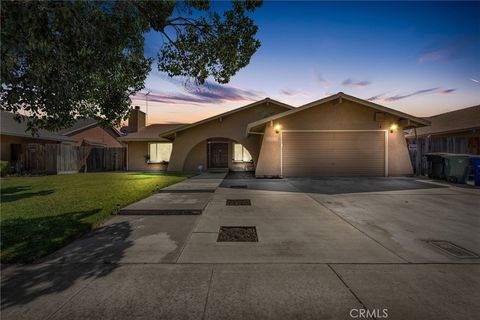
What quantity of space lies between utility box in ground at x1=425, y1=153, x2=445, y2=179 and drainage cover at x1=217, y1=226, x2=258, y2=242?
13.1 metres

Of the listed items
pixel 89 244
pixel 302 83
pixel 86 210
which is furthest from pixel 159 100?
pixel 89 244

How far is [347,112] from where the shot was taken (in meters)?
14.4

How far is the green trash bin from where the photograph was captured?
11586mm

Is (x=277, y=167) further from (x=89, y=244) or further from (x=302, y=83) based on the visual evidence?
(x=89, y=244)

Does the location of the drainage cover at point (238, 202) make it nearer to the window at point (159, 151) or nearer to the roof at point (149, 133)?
the roof at point (149, 133)

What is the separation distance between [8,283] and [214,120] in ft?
54.7

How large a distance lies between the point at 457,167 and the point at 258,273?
13.8 m

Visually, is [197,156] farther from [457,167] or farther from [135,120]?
[457,167]

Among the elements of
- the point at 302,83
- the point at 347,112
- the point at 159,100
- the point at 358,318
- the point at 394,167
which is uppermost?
the point at 159,100

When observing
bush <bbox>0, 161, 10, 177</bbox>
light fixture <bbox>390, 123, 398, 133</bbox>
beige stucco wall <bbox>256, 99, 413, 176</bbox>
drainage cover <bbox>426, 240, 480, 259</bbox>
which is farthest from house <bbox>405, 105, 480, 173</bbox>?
bush <bbox>0, 161, 10, 177</bbox>

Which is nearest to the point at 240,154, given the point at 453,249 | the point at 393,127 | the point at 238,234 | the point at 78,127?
the point at 393,127

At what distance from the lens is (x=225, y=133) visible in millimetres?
18953

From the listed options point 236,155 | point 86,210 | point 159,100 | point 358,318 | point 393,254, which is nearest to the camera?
point 358,318

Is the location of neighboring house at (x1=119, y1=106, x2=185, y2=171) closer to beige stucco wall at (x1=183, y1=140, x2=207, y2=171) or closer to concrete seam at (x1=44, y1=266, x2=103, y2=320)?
beige stucco wall at (x1=183, y1=140, x2=207, y2=171)
